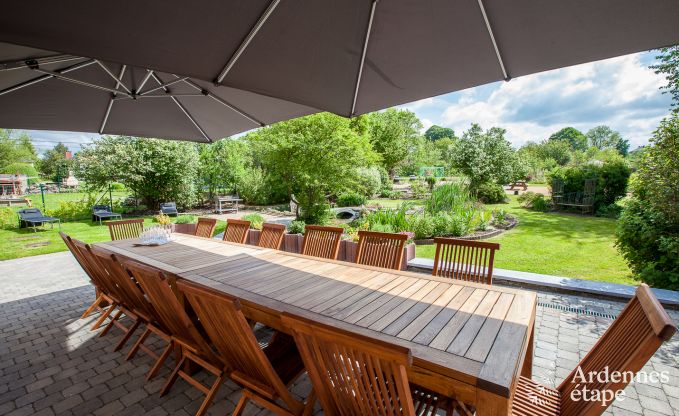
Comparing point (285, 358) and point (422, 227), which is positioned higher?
point (422, 227)

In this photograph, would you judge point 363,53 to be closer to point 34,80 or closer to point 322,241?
point 322,241

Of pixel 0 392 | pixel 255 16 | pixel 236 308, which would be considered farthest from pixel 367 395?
pixel 0 392

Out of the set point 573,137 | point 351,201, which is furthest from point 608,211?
point 573,137

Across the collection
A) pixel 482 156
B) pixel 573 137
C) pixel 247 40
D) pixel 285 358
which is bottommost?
pixel 285 358

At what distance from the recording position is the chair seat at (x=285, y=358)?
1.93 metres

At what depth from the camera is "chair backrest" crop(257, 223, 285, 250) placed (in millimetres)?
3670

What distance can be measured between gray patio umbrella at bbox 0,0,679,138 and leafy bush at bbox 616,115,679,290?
328cm

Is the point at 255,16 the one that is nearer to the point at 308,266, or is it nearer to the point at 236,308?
the point at 236,308

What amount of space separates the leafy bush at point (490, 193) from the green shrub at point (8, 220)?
15770 mm

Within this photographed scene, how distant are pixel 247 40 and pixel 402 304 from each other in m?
1.90

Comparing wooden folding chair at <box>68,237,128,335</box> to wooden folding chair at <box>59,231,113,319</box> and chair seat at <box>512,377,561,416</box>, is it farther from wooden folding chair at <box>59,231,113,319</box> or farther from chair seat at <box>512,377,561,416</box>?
chair seat at <box>512,377,561,416</box>

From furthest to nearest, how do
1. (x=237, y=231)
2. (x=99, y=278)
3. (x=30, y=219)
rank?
(x=30, y=219) → (x=237, y=231) → (x=99, y=278)

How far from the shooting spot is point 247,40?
1859mm

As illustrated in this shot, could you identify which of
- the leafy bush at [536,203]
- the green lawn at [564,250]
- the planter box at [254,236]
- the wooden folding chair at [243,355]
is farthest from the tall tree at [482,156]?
the wooden folding chair at [243,355]
